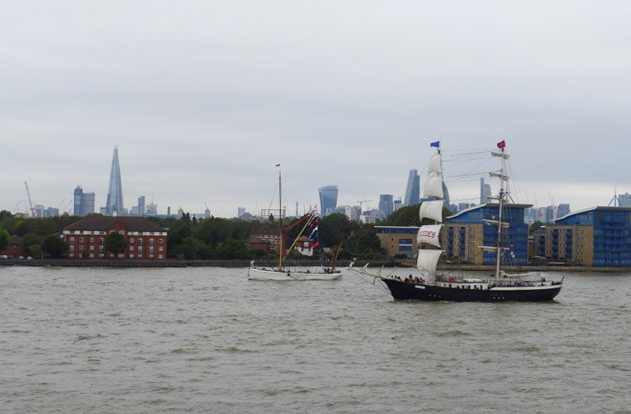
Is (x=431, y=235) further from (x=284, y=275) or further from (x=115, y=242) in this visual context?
(x=115, y=242)

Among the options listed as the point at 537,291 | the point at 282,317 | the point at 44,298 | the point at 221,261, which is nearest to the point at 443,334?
the point at 282,317

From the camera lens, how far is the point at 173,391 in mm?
28953

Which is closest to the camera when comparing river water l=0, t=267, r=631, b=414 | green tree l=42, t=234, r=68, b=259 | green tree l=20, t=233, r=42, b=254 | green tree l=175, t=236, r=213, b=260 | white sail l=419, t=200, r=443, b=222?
river water l=0, t=267, r=631, b=414

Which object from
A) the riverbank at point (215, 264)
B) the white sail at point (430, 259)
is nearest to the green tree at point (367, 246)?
the riverbank at point (215, 264)

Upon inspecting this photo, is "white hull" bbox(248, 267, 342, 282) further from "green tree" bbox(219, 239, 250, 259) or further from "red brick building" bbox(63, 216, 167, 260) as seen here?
"green tree" bbox(219, 239, 250, 259)

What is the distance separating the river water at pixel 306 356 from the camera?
28.0 m

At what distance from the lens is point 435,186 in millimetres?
74188

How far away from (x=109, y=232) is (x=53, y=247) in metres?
8.23

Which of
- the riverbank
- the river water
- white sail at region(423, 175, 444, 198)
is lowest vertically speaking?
the river water

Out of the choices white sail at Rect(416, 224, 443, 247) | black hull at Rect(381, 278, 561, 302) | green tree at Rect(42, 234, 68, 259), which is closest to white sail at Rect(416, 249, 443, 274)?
white sail at Rect(416, 224, 443, 247)

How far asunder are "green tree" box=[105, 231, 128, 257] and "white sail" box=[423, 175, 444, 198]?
2492 inches

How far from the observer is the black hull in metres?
64.8

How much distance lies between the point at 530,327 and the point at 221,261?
8601cm

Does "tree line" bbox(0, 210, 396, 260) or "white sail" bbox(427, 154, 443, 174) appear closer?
"white sail" bbox(427, 154, 443, 174)
